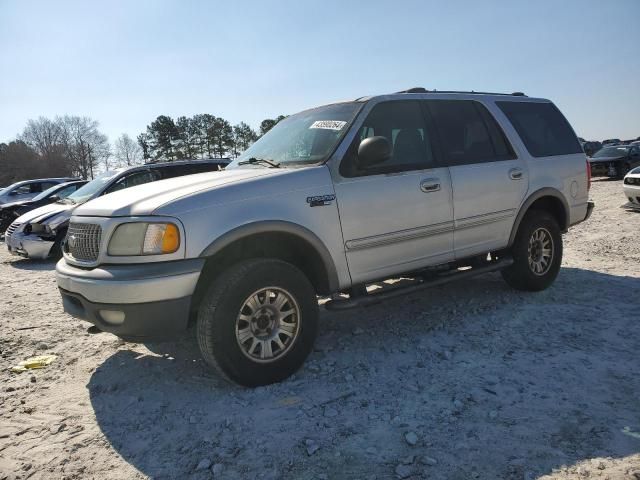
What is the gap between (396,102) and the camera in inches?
160

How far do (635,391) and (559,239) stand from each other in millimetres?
2534

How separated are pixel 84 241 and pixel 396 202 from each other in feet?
7.70

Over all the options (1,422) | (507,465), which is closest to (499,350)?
(507,465)

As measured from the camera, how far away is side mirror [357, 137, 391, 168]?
346cm

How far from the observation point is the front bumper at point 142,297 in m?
2.83

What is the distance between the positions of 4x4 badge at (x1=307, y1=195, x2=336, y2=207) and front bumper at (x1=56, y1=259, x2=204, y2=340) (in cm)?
90

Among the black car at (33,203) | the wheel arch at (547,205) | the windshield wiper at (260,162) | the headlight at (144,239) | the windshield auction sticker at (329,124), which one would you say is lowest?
the wheel arch at (547,205)

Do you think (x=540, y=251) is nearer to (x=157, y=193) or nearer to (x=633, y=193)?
(x=157, y=193)

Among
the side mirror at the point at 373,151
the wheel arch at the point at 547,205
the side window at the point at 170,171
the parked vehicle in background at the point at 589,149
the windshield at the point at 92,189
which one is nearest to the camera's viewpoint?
the side mirror at the point at 373,151

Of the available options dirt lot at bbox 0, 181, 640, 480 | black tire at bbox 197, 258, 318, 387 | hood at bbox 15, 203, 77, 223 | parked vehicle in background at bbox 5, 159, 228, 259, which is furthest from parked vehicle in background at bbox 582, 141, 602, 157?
hood at bbox 15, 203, 77, 223

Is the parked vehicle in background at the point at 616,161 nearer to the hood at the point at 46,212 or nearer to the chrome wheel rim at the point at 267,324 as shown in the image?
the hood at the point at 46,212

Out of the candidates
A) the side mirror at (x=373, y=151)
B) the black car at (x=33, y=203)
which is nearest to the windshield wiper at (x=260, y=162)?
the side mirror at (x=373, y=151)

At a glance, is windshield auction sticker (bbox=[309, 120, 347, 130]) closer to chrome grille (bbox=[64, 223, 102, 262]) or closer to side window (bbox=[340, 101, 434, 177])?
side window (bbox=[340, 101, 434, 177])

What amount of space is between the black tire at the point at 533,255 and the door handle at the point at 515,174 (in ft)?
1.59
